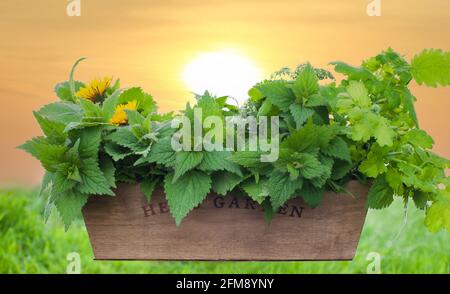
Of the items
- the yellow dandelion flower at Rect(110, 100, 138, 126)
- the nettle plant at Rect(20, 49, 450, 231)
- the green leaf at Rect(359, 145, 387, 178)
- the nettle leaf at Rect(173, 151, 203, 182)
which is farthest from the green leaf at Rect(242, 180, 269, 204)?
the yellow dandelion flower at Rect(110, 100, 138, 126)

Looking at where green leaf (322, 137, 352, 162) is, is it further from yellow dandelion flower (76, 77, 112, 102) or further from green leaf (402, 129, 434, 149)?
yellow dandelion flower (76, 77, 112, 102)

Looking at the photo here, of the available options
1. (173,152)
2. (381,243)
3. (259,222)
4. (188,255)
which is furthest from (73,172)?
(381,243)

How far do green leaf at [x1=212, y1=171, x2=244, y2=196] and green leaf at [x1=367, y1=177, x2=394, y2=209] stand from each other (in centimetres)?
29

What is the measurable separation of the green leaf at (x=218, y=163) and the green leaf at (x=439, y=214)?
436mm

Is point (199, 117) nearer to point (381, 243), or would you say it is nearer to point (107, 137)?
point (107, 137)

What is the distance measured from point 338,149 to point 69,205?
0.58 m

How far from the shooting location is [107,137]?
129 cm

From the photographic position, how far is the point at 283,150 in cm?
122

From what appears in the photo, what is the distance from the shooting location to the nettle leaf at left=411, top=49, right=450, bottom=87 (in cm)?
137

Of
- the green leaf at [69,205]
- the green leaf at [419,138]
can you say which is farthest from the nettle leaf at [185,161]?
the green leaf at [419,138]

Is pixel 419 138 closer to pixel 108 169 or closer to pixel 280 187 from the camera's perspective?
pixel 280 187

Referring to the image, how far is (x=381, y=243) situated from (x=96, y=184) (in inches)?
70.9

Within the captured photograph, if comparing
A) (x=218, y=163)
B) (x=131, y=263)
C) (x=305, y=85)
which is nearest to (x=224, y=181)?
(x=218, y=163)

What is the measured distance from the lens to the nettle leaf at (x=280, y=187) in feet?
3.97
